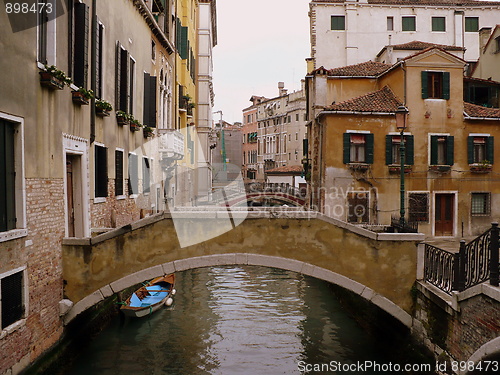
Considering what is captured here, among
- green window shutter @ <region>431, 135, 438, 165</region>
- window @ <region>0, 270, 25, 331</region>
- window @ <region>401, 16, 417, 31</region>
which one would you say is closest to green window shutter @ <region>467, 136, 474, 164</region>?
green window shutter @ <region>431, 135, 438, 165</region>

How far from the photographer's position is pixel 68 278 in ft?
29.7

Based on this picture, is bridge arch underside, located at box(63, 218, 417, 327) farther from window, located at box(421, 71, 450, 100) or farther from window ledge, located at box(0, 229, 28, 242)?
window, located at box(421, 71, 450, 100)

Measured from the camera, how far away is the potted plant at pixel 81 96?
8914 mm

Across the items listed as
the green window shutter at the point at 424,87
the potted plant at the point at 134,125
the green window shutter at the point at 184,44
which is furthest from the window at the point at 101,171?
the green window shutter at the point at 184,44

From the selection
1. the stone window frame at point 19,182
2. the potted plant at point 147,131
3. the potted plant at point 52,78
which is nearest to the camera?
the stone window frame at point 19,182

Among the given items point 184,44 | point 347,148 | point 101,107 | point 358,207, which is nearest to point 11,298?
point 101,107

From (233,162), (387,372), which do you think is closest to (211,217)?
(387,372)

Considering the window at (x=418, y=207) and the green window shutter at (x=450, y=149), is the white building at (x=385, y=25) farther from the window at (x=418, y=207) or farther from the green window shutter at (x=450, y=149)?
the window at (x=418, y=207)

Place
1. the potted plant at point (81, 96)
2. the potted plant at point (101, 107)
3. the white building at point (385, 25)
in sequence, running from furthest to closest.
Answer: the white building at point (385, 25), the potted plant at point (101, 107), the potted plant at point (81, 96)

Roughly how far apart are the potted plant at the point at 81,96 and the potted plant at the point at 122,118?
2.49 meters

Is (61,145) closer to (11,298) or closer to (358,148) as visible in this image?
Answer: (11,298)

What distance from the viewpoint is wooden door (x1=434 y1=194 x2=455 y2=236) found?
18.0 meters

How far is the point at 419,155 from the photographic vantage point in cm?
1791

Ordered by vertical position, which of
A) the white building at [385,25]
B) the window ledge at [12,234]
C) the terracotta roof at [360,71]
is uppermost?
the white building at [385,25]
